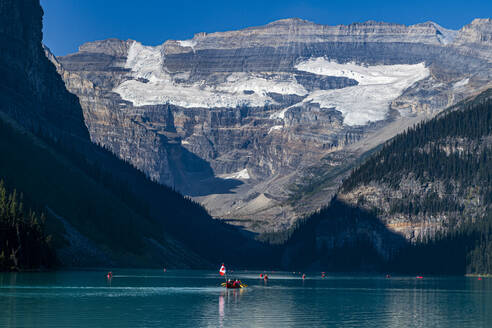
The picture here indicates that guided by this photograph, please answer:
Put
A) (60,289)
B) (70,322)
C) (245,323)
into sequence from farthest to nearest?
1. (60,289)
2. (245,323)
3. (70,322)

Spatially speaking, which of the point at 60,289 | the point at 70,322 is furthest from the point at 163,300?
the point at 70,322

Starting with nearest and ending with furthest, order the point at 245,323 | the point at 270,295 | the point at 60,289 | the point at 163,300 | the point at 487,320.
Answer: the point at 245,323
the point at 487,320
the point at 163,300
the point at 60,289
the point at 270,295

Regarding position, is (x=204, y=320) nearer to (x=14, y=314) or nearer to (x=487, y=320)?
(x=14, y=314)

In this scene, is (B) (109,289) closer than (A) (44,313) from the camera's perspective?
No

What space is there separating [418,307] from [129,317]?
204ft

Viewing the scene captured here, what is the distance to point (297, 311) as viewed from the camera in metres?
154

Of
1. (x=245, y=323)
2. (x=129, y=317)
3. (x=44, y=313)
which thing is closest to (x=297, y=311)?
(x=245, y=323)

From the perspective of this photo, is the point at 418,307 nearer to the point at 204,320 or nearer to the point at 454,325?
the point at 454,325

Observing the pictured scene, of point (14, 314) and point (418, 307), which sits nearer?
point (14, 314)

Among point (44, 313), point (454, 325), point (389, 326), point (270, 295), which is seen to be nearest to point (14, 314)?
point (44, 313)

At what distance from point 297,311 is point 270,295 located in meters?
42.0

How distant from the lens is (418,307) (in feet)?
560

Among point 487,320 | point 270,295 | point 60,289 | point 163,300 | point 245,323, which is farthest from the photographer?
point 270,295

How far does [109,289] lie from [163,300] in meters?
26.0
